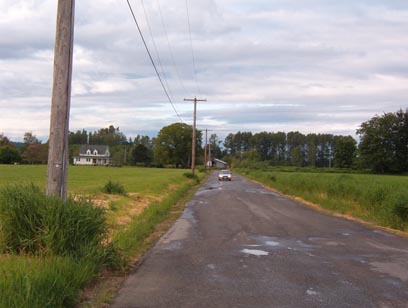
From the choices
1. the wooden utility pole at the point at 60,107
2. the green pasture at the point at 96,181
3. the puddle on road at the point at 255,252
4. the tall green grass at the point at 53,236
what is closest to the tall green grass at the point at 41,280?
the tall green grass at the point at 53,236

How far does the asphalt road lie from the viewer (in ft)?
19.2

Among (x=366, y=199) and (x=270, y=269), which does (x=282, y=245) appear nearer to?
(x=270, y=269)

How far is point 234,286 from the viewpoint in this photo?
641 centimetres

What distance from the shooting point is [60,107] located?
25.6 feet

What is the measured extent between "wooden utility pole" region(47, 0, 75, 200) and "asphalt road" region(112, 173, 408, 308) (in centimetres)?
220

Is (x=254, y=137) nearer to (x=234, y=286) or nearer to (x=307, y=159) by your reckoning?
(x=307, y=159)

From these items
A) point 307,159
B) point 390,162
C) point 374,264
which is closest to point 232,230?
point 374,264

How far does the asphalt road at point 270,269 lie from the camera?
19.2 feet

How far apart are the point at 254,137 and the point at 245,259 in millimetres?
183132

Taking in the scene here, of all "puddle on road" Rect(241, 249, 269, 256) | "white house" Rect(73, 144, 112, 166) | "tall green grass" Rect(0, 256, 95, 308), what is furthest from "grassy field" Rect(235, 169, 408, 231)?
"white house" Rect(73, 144, 112, 166)

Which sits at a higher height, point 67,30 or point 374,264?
point 67,30

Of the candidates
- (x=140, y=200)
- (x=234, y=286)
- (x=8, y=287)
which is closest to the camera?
(x=8, y=287)

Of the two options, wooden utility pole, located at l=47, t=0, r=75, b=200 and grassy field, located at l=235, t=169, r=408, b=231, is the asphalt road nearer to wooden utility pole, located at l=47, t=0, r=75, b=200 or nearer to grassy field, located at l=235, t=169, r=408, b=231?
grassy field, located at l=235, t=169, r=408, b=231

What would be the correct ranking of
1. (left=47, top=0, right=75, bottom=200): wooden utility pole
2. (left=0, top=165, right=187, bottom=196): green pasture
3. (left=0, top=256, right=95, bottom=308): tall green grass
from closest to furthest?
(left=0, top=256, right=95, bottom=308): tall green grass < (left=47, top=0, right=75, bottom=200): wooden utility pole < (left=0, top=165, right=187, bottom=196): green pasture
